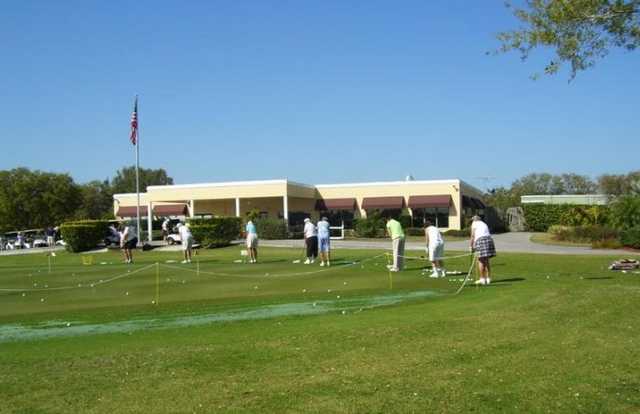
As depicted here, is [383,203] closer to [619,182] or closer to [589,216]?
[589,216]

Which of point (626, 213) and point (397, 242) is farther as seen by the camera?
point (626, 213)

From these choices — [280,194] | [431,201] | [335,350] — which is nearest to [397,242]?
[335,350]

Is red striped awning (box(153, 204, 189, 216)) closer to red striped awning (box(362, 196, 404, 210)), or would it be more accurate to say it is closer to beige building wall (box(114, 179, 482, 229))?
beige building wall (box(114, 179, 482, 229))

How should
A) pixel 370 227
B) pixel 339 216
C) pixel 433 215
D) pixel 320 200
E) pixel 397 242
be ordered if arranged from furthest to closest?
pixel 320 200
pixel 339 216
pixel 433 215
pixel 370 227
pixel 397 242

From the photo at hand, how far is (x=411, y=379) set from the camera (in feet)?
21.8

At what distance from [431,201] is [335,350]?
43.5m

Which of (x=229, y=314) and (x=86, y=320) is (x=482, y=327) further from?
(x=86, y=320)

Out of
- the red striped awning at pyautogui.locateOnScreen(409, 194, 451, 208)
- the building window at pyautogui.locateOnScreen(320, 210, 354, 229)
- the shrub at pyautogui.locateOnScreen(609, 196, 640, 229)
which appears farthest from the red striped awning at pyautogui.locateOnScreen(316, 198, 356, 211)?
the shrub at pyautogui.locateOnScreen(609, 196, 640, 229)

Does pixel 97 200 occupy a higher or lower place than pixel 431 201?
higher

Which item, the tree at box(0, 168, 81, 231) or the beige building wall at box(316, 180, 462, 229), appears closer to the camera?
the beige building wall at box(316, 180, 462, 229)

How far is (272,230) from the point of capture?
4597 centimetres

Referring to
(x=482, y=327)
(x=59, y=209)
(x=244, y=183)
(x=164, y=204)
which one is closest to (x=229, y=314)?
(x=482, y=327)

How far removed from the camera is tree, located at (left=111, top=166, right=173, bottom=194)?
115 meters

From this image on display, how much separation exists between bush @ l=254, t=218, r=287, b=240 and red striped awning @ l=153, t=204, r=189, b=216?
44.5 feet
